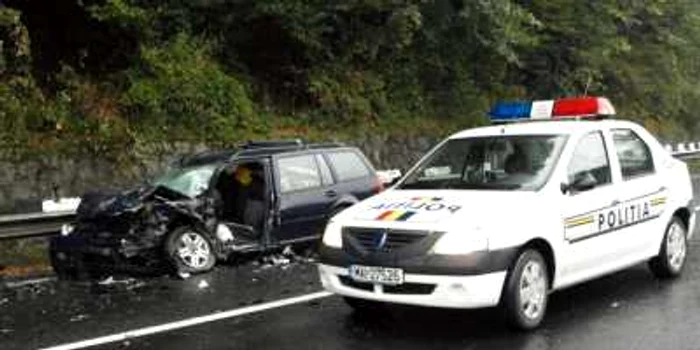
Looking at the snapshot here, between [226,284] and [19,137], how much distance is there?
6.37m

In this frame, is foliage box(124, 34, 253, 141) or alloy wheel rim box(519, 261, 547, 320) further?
foliage box(124, 34, 253, 141)

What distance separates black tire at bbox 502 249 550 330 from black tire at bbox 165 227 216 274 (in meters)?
4.56

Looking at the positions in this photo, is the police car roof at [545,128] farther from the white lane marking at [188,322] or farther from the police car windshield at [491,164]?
the white lane marking at [188,322]

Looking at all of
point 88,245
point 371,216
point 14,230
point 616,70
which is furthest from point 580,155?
point 616,70

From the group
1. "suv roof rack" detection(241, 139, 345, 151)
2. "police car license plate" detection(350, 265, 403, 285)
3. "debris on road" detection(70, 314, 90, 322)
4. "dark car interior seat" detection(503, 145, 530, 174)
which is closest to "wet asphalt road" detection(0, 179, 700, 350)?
"debris on road" detection(70, 314, 90, 322)

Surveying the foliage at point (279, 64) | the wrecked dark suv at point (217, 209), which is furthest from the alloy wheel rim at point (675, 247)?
the foliage at point (279, 64)

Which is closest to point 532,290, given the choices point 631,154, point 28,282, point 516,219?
point 516,219

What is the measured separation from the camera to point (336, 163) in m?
12.8

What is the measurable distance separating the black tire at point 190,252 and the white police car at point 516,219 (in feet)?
10.8

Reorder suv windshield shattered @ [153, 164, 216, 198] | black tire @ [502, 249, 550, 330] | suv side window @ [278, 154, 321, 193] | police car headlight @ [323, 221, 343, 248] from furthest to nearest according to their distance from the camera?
suv side window @ [278, 154, 321, 193]
suv windshield shattered @ [153, 164, 216, 198]
police car headlight @ [323, 221, 343, 248]
black tire @ [502, 249, 550, 330]

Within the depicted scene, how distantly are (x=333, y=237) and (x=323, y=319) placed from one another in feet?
2.62

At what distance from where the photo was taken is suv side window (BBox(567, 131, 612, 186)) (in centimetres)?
Result: 819

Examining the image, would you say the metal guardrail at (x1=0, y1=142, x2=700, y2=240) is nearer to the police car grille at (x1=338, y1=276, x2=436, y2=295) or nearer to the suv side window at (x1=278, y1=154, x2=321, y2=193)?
the suv side window at (x1=278, y1=154, x2=321, y2=193)

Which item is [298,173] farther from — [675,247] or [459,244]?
[459,244]
